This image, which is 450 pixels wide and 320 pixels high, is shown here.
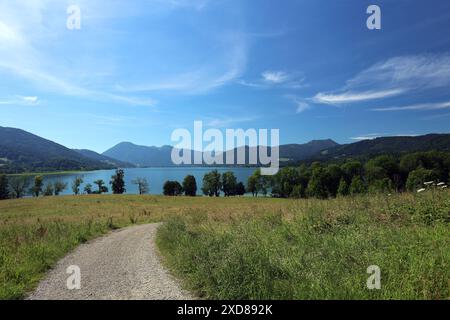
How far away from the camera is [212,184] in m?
119

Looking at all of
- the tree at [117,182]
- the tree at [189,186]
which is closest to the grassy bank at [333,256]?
the tree at [189,186]

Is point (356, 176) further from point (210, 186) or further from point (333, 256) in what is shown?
point (210, 186)

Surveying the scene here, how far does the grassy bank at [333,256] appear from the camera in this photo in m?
5.59

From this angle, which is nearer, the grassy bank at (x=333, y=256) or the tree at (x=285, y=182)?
the grassy bank at (x=333, y=256)

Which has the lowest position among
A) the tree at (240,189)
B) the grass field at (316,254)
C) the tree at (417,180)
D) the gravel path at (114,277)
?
the tree at (240,189)

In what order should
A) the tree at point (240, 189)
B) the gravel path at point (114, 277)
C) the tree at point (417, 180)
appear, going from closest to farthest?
the gravel path at point (114, 277) < the tree at point (417, 180) < the tree at point (240, 189)

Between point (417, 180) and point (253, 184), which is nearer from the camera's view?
point (417, 180)

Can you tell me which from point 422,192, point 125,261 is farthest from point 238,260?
point 422,192

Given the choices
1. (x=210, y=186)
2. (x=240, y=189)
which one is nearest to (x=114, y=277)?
(x=210, y=186)

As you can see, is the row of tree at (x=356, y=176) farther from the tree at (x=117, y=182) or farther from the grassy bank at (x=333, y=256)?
the tree at (x=117, y=182)

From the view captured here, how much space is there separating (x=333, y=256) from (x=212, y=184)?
112894 mm

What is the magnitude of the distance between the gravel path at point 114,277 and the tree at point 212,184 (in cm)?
Result: 10623

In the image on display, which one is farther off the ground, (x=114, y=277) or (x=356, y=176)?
(x=114, y=277)
